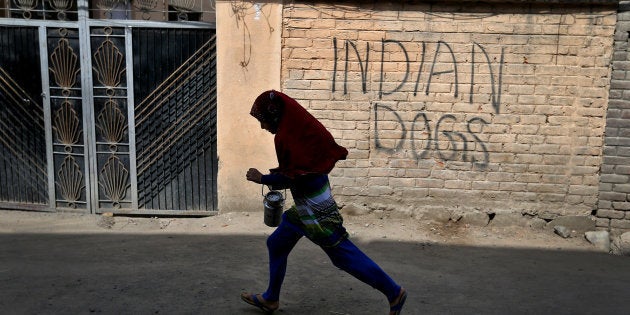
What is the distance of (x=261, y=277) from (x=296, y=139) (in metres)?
1.61

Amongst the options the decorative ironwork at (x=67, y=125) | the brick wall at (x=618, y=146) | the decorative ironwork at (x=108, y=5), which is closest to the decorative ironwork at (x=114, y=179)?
the decorative ironwork at (x=67, y=125)

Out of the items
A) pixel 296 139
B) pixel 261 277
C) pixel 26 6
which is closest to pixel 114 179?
pixel 26 6

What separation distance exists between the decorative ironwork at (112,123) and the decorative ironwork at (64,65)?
422mm

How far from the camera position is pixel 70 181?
600cm

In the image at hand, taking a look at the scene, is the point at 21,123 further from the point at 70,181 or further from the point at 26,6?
the point at 26,6

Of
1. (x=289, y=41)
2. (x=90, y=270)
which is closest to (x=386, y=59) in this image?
(x=289, y=41)

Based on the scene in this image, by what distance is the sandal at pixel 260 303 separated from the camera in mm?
3740

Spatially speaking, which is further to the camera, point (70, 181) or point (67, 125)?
point (70, 181)

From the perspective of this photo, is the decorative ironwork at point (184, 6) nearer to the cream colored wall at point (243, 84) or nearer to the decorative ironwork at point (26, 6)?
the cream colored wall at point (243, 84)

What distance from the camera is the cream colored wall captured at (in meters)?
5.52

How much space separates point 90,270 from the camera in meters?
4.47

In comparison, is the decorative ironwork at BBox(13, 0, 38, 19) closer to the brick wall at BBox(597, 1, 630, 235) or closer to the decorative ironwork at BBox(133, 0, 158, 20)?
the decorative ironwork at BBox(133, 0, 158, 20)

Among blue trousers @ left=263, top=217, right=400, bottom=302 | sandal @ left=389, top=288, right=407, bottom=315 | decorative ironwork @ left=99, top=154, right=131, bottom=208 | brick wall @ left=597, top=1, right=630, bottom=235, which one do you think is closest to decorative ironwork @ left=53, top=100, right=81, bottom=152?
decorative ironwork @ left=99, top=154, right=131, bottom=208

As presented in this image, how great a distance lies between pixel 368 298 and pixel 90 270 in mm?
2142
